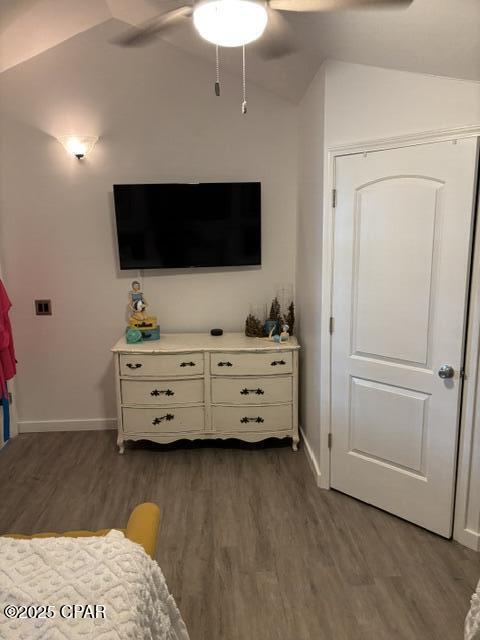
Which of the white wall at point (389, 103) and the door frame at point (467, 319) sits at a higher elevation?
the white wall at point (389, 103)

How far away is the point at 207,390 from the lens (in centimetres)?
330

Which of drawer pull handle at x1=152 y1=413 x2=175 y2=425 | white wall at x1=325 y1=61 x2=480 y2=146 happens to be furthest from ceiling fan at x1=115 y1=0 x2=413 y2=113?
drawer pull handle at x1=152 y1=413 x2=175 y2=425

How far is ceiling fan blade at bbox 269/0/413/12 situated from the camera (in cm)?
150

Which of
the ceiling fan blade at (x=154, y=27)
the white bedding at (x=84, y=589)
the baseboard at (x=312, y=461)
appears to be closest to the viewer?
the white bedding at (x=84, y=589)

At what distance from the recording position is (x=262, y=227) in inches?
142

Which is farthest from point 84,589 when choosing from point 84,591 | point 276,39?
point 276,39

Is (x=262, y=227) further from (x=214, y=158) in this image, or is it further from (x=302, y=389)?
(x=302, y=389)

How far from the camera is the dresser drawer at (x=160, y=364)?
3252 mm

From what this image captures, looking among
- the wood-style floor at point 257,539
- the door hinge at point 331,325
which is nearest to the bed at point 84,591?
the wood-style floor at point 257,539

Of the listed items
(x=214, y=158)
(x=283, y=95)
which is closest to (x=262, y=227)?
(x=214, y=158)

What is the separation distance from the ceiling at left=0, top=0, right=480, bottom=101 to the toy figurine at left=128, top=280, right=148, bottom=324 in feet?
5.67

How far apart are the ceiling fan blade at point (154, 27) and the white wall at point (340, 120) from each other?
102 centimetres

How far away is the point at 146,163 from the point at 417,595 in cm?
315

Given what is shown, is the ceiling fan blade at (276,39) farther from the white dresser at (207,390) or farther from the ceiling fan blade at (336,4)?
the white dresser at (207,390)
